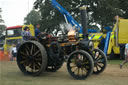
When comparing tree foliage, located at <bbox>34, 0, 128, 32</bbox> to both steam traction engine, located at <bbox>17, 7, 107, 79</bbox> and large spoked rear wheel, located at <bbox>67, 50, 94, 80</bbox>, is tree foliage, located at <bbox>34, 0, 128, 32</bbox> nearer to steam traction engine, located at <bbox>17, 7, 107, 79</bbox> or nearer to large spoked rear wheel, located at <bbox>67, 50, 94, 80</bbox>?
steam traction engine, located at <bbox>17, 7, 107, 79</bbox>

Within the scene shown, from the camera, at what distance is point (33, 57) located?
589cm

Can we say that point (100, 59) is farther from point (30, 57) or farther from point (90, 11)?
point (90, 11)

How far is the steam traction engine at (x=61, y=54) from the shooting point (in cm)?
535

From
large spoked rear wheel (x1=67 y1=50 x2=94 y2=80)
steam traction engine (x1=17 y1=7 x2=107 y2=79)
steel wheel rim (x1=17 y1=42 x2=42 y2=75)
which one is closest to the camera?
large spoked rear wheel (x1=67 y1=50 x2=94 y2=80)

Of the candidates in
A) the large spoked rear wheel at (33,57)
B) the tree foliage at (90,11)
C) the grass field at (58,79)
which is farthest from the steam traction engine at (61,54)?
the tree foliage at (90,11)

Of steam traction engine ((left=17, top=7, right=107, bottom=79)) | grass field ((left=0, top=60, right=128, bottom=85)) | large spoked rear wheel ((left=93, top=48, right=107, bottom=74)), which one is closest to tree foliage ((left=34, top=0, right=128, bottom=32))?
large spoked rear wheel ((left=93, top=48, right=107, bottom=74))

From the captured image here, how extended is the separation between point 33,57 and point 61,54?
873mm

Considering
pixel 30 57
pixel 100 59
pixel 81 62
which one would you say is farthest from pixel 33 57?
pixel 100 59

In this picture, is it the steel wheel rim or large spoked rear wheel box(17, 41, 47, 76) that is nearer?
large spoked rear wheel box(17, 41, 47, 76)

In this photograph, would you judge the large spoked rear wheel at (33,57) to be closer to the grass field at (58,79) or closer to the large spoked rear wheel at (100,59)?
the grass field at (58,79)

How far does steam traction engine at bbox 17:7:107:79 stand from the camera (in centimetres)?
535

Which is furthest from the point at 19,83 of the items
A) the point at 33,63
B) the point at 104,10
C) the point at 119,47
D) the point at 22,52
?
the point at 104,10

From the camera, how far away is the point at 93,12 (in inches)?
906

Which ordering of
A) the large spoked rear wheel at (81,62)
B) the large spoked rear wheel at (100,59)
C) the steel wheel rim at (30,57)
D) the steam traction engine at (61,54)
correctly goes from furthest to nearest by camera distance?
the large spoked rear wheel at (100,59)
the steel wheel rim at (30,57)
the steam traction engine at (61,54)
the large spoked rear wheel at (81,62)
